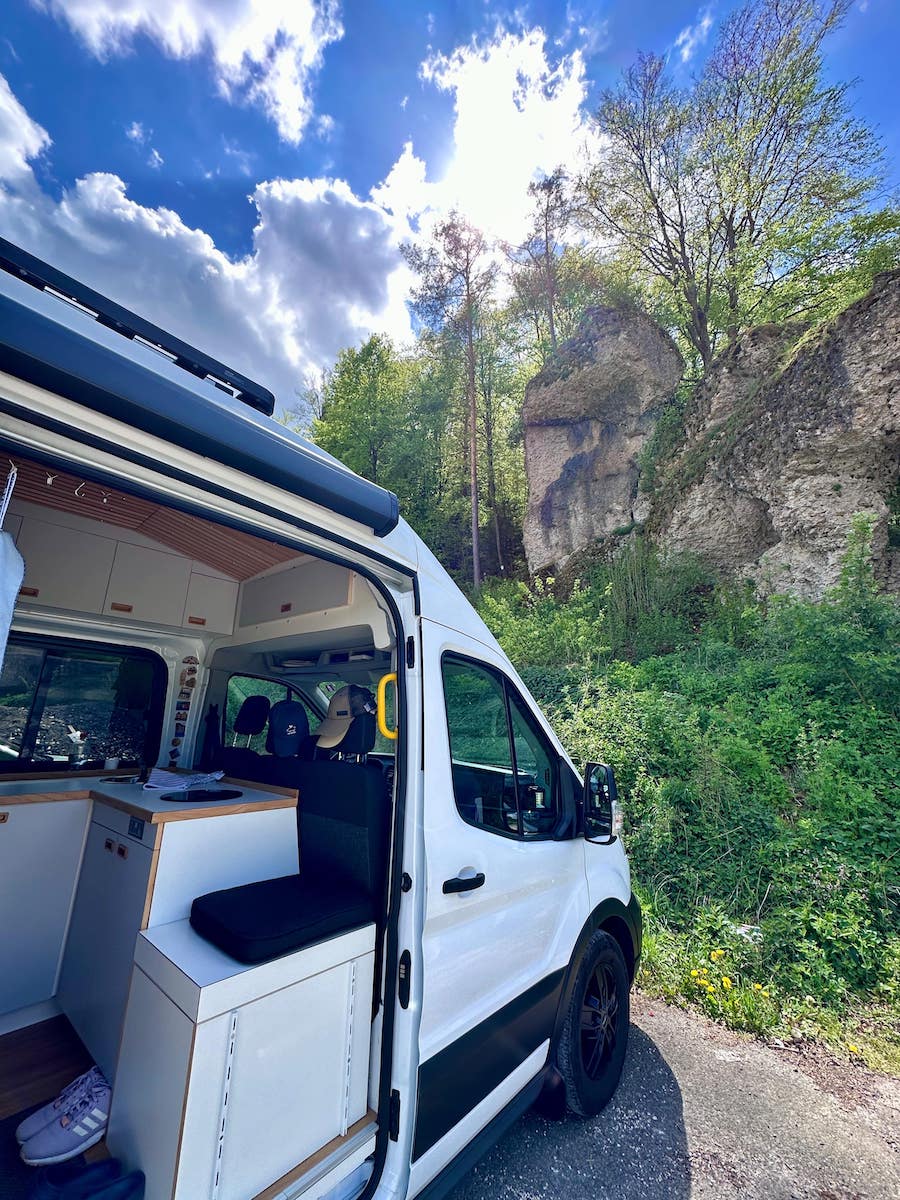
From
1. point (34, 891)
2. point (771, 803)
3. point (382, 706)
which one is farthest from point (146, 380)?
point (771, 803)

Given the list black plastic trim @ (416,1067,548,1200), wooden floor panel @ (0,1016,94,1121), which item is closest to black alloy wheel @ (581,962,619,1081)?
black plastic trim @ (416,1067,548,1200)

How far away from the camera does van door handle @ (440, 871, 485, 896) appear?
5.70 feet

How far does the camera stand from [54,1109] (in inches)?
70.8

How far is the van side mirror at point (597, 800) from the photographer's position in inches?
99.3

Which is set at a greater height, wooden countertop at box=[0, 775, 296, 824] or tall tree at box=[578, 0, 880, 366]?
tall tree at box=[578, 0, 880, 366]

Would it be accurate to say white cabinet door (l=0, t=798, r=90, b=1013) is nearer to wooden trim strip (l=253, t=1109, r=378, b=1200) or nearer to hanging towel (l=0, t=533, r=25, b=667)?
wooden trim strip (l=253, t=1109, r=378, b=1200)

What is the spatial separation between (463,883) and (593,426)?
15408 millimetres

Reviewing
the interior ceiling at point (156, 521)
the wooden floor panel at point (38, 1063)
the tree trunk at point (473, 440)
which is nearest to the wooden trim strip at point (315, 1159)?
the wooden floor panel at point (38, 1063)

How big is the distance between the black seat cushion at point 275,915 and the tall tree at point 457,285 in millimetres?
14490

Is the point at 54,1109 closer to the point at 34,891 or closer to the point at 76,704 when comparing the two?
the point at 34,891

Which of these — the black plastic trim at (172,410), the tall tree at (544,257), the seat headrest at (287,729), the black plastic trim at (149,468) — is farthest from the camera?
the tall tree at (544,257)

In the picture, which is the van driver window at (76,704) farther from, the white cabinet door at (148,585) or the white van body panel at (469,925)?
the white van body panel at (469,925)

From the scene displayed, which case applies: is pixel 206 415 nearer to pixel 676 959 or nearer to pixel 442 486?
pixel 676 959

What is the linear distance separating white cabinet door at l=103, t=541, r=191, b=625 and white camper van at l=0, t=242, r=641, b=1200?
14mm
